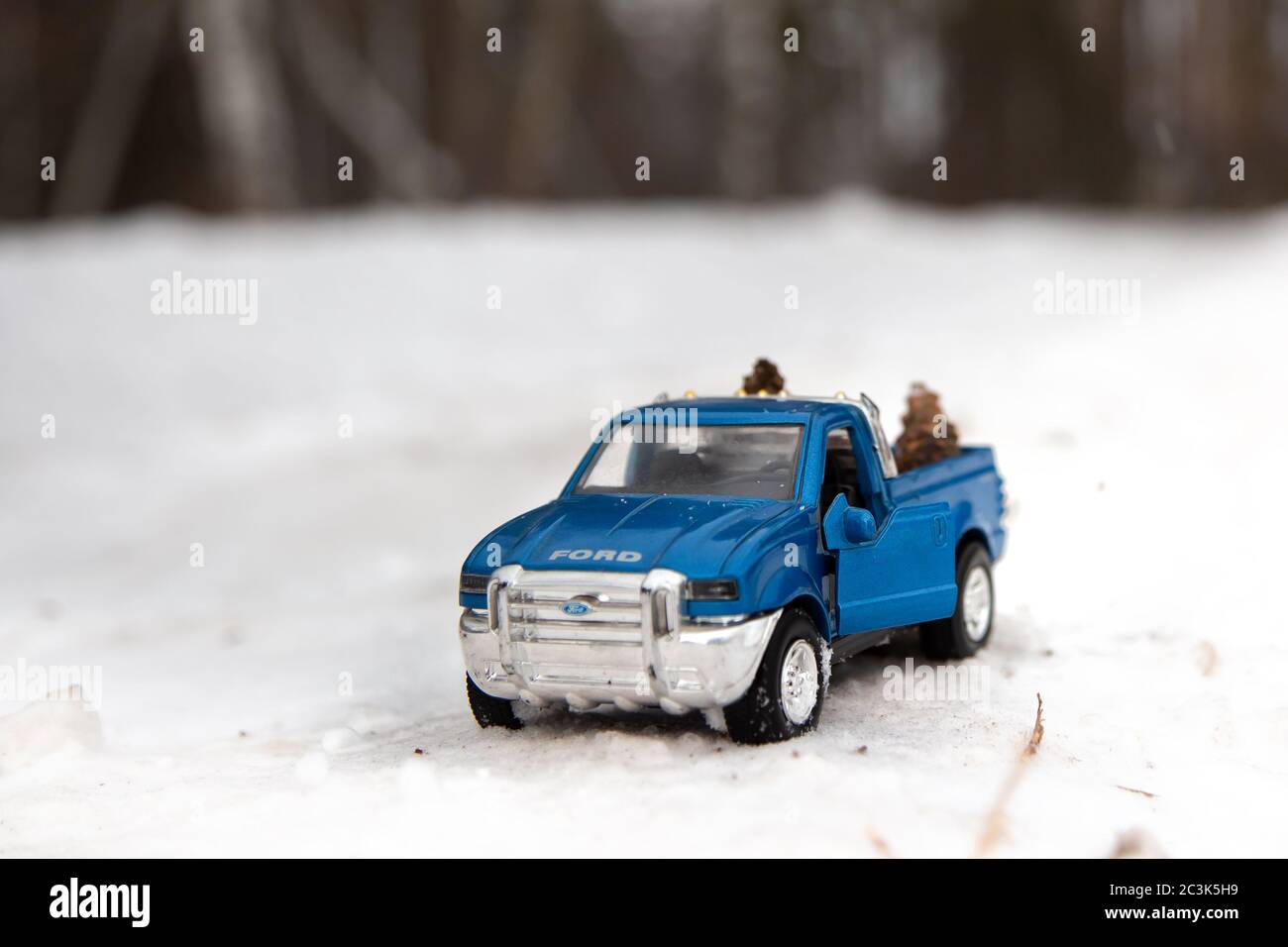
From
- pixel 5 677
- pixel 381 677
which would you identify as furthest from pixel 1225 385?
pixel 5 677

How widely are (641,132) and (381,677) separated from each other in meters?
27.7

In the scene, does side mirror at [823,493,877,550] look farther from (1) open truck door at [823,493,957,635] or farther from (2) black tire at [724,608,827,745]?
(2) black tire at [724,608,827,745]

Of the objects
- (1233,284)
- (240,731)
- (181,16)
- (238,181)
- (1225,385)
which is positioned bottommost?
(240,731)

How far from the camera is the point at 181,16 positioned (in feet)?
73.5

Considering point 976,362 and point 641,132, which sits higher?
point 641,132

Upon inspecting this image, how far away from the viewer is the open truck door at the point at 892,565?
7.62m

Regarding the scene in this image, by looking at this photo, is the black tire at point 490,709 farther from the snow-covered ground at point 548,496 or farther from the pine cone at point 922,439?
the pine cone at point 922,439

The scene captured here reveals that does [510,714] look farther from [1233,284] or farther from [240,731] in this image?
[1233,284]

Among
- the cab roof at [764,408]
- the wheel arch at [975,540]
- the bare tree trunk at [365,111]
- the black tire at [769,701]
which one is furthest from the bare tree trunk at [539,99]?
the black tire at [769,701]

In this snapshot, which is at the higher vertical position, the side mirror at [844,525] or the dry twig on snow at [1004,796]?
the side mirror at [844,525]

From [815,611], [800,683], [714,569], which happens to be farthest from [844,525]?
[714,569]

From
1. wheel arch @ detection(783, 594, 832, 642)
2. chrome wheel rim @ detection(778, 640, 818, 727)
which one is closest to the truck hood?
wheel arch @ detection(783, 594, 832, 642)

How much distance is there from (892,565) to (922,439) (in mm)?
2180

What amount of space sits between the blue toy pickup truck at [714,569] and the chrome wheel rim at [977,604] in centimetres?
31
